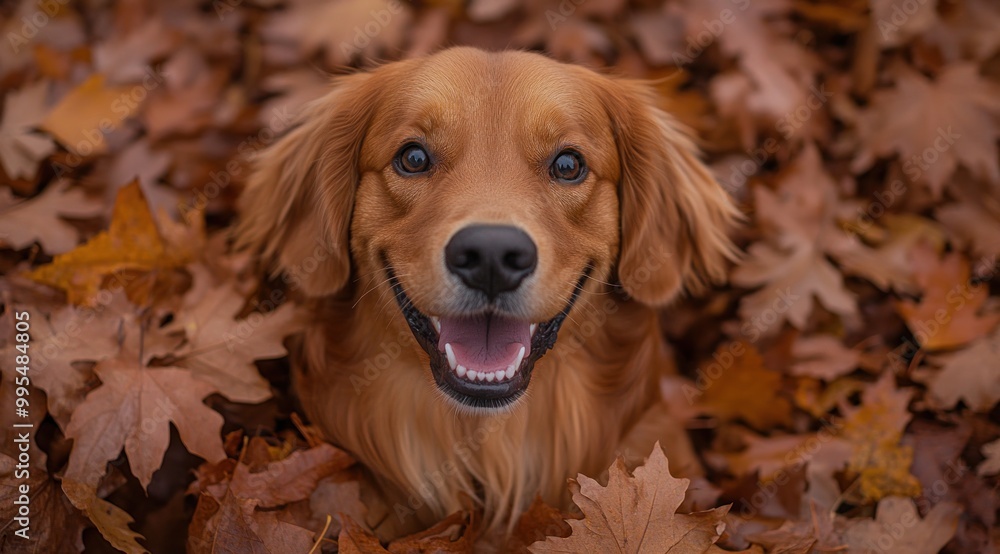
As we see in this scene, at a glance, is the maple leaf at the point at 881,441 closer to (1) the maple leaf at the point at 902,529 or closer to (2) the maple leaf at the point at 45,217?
(1) the maple leaf at the point at 902,529

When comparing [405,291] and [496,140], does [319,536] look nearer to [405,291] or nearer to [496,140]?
[405,291]

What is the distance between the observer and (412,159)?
259 centimetres

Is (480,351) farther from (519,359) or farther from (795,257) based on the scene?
(795,257)

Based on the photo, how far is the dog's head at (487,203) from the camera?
7.72ft

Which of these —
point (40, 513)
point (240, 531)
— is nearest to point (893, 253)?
point (240, 531)

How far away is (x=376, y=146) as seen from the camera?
2.68 metres

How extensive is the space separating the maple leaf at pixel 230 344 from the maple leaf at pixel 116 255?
14.7 inches

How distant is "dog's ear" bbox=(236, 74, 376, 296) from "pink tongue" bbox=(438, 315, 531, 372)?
51cm

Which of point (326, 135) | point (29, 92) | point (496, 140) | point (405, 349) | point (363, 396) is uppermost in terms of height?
point (496, 140)

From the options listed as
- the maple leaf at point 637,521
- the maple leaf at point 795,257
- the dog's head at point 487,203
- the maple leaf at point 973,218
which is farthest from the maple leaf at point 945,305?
the maple leaf at point 637,521

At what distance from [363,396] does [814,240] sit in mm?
2112

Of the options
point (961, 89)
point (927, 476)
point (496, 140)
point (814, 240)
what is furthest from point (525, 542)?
point (961, 89)

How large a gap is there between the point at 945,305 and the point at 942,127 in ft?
2.73

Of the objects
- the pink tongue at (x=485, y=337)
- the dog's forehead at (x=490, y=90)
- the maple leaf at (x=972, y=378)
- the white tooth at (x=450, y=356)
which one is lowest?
the maple leaf at (x=972, y=378)
